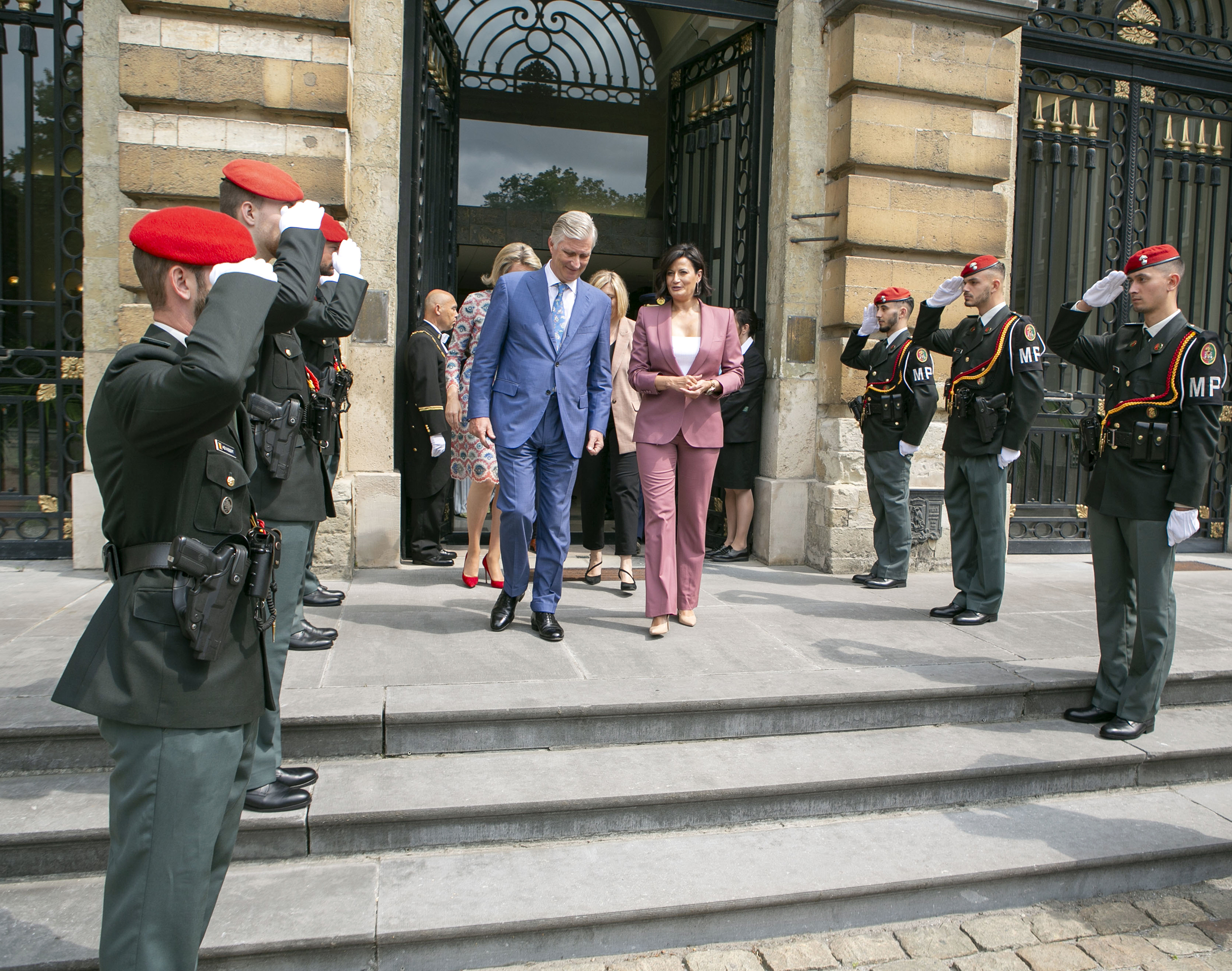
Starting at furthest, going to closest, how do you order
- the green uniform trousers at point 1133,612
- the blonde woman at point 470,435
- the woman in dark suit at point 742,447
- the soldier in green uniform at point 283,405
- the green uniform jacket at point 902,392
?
the woman in dark suit at point 742,447, the green uniform jacket at point 902,392, the blonde woman at point 470,435, the green uniform trousers at point 1133,612, the soldier in green uniform at point 283,405

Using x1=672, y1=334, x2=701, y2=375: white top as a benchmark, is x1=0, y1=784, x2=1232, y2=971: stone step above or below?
below

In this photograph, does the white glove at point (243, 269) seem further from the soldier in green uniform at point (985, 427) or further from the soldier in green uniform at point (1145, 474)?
the soldier in green uniform at point (985, 427)

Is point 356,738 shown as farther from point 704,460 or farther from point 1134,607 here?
point 1134,607

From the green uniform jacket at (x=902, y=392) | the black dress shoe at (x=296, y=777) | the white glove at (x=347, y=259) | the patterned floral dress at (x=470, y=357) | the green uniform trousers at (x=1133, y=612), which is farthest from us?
the green uniform jacket at (x=902, y=392)

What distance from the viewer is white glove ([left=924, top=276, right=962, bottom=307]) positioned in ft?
18.0

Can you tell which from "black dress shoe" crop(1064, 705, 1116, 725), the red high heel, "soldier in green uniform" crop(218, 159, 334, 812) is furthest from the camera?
the red high heel

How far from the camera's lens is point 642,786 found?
329 centimetres

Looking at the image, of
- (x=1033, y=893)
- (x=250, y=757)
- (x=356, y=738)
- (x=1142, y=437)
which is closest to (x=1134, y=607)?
(x=1142, y=437)

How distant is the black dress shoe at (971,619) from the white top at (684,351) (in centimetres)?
204

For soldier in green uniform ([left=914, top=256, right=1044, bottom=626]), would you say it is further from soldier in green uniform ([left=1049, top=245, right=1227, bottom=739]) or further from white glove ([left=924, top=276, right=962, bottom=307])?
soldier in green uniform ([left=1049, top=245, right=1227, bottom=739])

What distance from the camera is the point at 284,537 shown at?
3.22 m

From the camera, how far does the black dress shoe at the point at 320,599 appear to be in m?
5.10

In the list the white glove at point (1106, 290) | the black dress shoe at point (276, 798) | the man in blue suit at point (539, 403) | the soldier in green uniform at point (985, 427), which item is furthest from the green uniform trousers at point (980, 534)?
the black dress shoe at point (276, 798)

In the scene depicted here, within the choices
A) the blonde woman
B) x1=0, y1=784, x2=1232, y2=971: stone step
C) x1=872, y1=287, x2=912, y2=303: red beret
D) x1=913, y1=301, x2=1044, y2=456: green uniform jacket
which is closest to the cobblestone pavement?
x1=0, y1=784, x2=1232, y2=971: stone step
